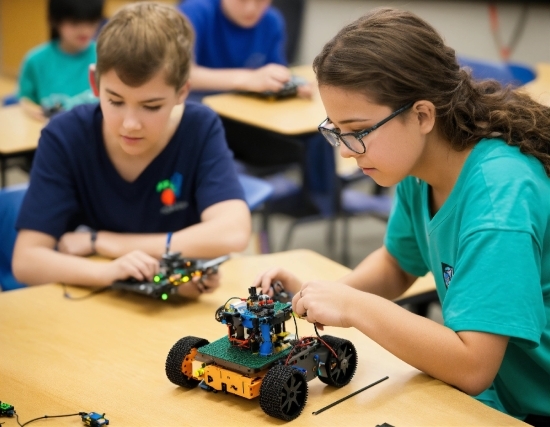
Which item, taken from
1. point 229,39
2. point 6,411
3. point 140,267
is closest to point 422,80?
point 140,267

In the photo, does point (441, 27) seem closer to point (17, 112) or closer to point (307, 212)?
point (307, 212)

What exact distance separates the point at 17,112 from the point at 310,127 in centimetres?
153

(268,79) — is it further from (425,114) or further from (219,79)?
(425,114)

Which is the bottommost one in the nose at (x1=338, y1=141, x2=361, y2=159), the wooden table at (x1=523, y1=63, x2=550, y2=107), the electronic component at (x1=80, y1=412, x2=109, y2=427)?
the electronic component at (x1=80, y1=412, x2=109, y2=427)

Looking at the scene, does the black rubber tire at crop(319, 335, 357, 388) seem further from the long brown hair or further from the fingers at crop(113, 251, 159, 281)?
the fingers at crop(113, 251, 159, 281)

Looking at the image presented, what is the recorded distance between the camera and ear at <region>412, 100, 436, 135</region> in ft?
5.28

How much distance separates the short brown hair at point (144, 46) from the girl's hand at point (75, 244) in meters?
0.46

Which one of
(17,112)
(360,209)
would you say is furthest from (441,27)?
(17,112)

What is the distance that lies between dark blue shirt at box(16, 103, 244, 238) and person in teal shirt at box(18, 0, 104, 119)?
2093mm

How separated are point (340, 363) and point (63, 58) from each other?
11.4ft

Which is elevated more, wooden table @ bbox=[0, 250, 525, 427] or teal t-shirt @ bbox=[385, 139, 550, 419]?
teal t-shirt @ bbox=[385, 139, 550, 419]

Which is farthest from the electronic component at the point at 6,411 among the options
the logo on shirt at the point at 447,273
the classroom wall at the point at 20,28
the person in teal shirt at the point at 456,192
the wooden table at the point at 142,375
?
the classroom wall at the point at 20,28

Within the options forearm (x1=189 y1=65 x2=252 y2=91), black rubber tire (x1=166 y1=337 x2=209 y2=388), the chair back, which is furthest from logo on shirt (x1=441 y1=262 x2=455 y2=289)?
forearm (x1=189 y1=65 x2=252 y2=91)

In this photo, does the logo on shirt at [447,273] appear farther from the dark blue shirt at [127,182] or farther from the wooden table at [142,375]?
the dark blue shirt at [127,182]
